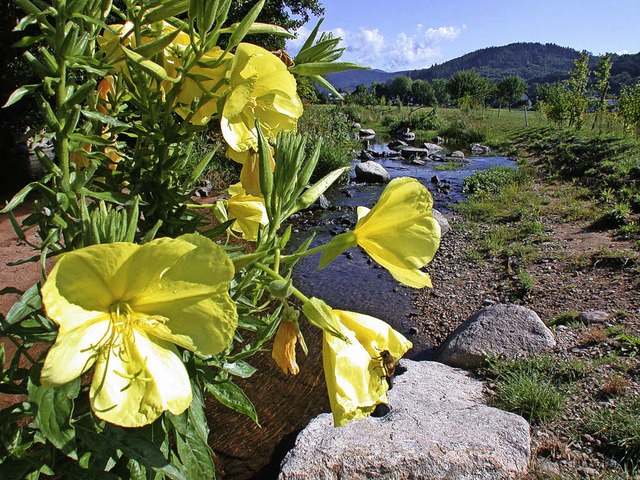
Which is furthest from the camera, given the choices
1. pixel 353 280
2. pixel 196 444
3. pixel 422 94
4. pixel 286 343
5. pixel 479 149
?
pixel 422 94

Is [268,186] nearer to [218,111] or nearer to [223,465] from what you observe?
[218,111]

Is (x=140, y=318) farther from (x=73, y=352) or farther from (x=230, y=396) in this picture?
(x=230, y=396)

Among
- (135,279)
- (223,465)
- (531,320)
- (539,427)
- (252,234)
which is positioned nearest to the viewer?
(135,279)

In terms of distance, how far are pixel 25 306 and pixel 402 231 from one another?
0.53 m

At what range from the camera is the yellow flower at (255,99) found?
2.01 feet

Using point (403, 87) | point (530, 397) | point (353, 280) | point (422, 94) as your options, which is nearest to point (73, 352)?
point (530, 397)

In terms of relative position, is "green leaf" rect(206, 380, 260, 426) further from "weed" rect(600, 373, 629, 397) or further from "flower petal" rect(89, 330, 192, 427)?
"weed" rect(600, 373, 629, 397)

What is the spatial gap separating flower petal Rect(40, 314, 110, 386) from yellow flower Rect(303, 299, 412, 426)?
0.82 feet

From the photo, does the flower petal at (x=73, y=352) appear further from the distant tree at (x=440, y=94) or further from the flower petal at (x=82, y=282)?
the distant tree at (x=440, y=94)

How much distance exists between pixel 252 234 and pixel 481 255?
5971 millimetres

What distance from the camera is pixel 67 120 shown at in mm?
644

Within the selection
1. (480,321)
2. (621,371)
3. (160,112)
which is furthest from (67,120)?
(480,321)

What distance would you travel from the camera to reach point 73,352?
0.48 m

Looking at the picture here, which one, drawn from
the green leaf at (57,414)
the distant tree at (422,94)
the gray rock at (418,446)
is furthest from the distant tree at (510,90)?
the green leaf at (57,414)
